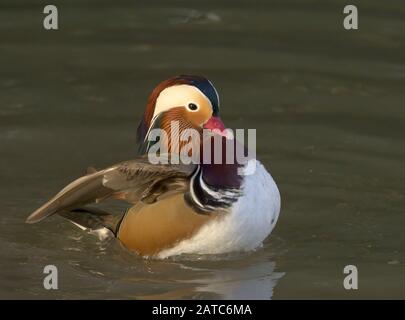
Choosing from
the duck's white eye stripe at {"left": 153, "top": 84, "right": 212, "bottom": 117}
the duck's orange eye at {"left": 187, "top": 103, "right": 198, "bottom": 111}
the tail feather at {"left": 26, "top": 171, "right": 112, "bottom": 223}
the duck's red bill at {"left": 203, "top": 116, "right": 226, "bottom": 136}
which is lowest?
the tail feather at {"left": 26, "top": 171, "right": 112, "bottom": 223}

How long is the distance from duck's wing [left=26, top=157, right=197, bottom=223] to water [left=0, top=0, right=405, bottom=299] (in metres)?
0.37

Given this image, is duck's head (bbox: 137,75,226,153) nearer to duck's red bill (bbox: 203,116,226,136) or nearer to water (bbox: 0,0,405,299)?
duck's red bill (bbox: 203,116,226,136)

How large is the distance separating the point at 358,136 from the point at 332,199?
93 cm

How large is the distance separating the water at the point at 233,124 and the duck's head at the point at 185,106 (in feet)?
2.48

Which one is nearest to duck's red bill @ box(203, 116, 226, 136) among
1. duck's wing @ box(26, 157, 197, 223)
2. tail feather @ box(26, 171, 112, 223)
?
duck's wing @ box(26, 157, 197, 223)

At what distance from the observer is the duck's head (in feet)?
23.0

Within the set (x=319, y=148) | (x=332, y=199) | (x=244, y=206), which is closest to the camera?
(x=244, y=206)

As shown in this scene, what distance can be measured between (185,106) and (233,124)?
6.73 feet

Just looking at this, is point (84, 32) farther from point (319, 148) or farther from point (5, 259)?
point (5, 259)

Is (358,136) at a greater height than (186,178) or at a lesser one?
greater

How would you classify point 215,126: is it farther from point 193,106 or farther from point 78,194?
point 78,194

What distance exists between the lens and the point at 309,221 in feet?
25.6

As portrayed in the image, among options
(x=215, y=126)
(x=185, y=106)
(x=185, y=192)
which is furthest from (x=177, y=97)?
(x=185, y=192)

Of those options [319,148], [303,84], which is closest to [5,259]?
[319,148]
